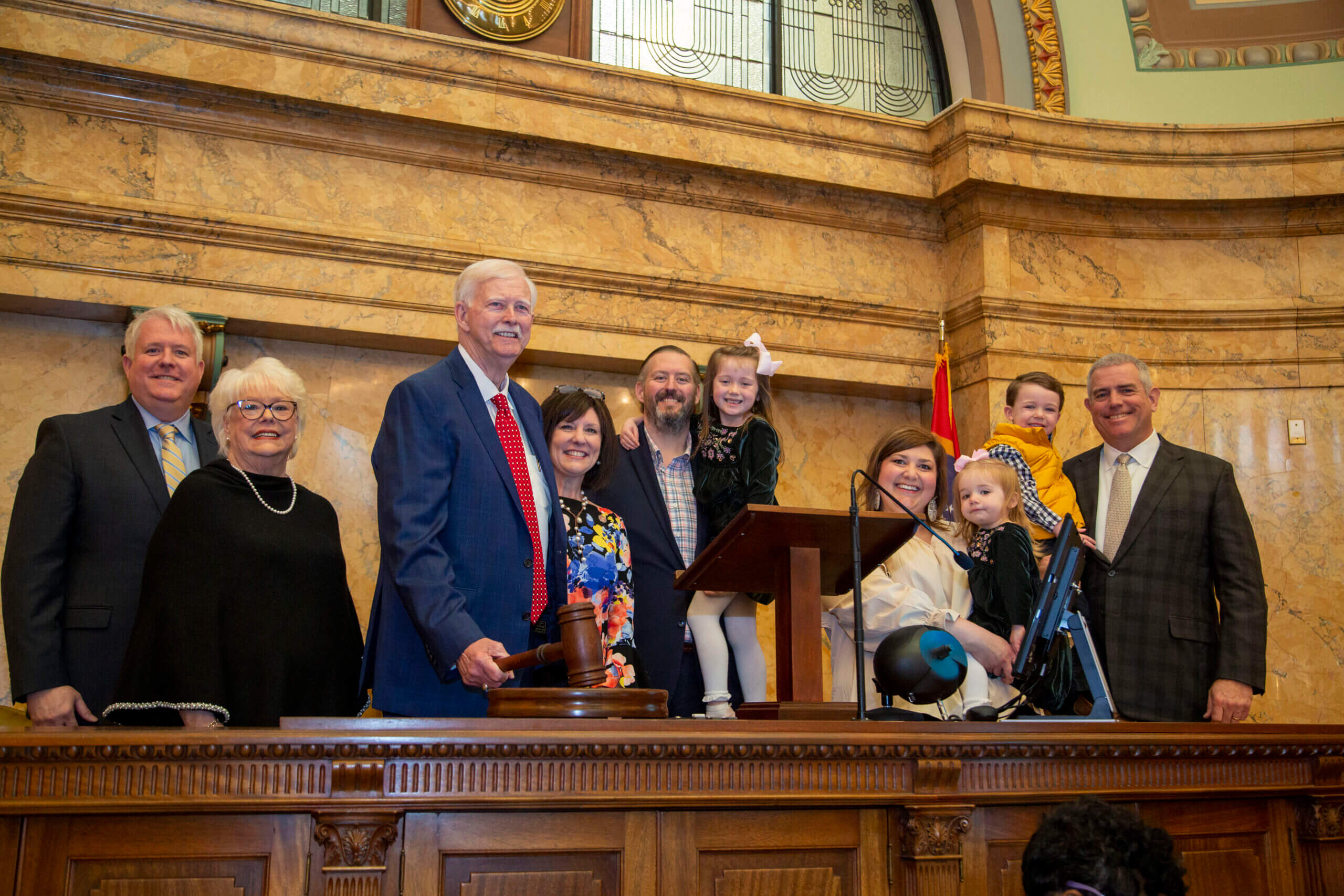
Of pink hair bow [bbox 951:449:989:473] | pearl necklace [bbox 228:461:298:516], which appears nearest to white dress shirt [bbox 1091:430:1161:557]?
pink hair bow [bbox 951:449:989:473]

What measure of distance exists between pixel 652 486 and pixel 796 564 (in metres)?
1.11

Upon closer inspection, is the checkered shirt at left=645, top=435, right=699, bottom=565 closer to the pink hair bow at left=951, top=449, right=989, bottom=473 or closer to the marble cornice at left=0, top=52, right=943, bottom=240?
the pink hair bow at left=951, top=449, right=989, bottom=473

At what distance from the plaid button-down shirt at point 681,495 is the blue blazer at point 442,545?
786 mm

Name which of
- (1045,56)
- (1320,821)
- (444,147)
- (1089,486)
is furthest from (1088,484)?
(1045,56)

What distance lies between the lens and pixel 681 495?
364 centimetres

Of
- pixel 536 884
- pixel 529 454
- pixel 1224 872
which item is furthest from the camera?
pixel 529 454

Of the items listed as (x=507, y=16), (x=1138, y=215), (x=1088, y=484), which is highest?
(x=507, y=16)

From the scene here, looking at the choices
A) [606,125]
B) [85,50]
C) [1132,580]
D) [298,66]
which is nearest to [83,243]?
[85,50]

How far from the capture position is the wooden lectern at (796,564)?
7.91 feet

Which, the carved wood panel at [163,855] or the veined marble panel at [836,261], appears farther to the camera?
the veined marble panel at [836,261]

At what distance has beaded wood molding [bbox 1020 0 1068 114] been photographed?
6.64 meters

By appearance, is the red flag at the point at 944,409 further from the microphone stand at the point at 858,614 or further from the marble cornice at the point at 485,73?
the microphone stand at the point at 858,614

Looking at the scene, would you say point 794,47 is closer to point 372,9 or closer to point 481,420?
point 372,9

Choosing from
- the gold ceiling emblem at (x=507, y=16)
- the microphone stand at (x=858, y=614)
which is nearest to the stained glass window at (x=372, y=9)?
the gold ceiling emblem at (x=507, y=16)
